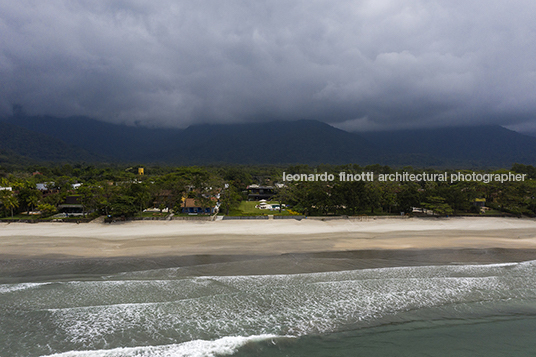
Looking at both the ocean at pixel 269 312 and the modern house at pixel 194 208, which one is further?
the modern house at pixel 194 208

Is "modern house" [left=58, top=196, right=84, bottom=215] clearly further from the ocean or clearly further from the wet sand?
the ocean

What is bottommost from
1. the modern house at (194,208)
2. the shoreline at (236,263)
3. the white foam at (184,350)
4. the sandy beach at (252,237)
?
the white foam at (184,350)

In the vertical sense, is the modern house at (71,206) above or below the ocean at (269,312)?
above

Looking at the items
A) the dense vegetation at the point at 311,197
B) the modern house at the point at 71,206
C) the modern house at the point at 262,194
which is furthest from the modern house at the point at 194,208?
the modern house at the point at 262,194

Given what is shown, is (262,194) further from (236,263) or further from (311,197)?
(236,263)

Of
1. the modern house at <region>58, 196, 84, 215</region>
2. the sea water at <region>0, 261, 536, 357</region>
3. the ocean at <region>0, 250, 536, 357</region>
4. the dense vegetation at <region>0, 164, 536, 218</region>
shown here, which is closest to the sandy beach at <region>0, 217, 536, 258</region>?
the dense vegetation at <region>0, 164, 536, 218</region>

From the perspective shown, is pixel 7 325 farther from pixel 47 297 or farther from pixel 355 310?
pixel 355 310

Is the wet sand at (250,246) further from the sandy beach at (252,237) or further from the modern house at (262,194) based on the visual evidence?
the modern house at (262,194)

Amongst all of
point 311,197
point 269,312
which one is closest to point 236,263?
point 269,312
